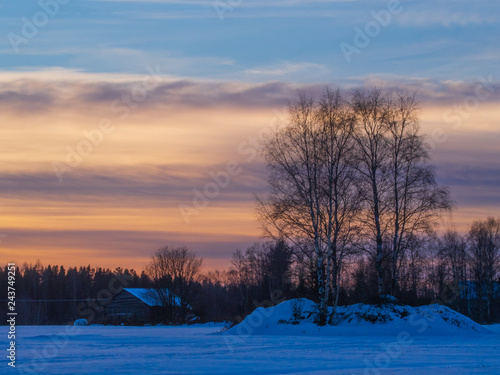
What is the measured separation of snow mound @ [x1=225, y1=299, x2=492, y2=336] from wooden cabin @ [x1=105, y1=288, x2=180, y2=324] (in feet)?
109

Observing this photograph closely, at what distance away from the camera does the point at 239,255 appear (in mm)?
103938

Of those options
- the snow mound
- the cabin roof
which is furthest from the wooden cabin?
the snow mound

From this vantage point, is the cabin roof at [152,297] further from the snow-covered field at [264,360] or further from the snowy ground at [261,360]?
the snowy ground at [261,360]

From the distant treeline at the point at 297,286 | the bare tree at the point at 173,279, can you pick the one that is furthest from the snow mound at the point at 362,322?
the bare tree at the point at 173,279

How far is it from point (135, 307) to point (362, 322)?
151 ft

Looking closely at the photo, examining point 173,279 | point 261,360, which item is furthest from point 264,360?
point 173,279

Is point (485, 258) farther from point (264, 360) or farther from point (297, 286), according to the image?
point (264, 360)

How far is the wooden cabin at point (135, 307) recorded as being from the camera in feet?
217

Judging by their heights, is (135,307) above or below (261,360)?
below

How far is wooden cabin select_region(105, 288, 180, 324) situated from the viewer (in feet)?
217

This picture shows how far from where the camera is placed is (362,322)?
33.0 meters

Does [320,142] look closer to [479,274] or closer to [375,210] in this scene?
[375,210]

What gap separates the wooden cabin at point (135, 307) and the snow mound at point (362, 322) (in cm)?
3322

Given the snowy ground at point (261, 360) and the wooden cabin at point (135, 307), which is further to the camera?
the wooden cabin at point (135, 307)
